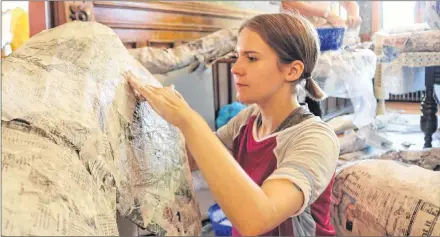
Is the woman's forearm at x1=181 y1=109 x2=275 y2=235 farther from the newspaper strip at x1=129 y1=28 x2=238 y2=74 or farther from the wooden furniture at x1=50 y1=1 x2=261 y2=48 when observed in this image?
the wooden furniture at x1=50 y1=1 x2=261 y2=48

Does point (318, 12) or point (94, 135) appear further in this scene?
point (318, 12)

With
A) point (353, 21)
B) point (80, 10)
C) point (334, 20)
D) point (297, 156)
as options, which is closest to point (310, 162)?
point (297, 156)

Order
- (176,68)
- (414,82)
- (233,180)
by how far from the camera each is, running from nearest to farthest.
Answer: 1. (233,180)
2. (176,68)
3. (414,82)

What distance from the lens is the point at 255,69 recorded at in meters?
0.94

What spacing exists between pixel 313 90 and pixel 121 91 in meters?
0.52

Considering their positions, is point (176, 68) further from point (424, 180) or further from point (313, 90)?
point (424, 180)

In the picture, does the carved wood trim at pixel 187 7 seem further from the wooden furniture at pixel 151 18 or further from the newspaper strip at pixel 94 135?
the newspaper strip at pixel 94 135

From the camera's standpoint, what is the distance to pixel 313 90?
112 cm

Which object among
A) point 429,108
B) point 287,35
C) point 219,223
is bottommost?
point 219,223

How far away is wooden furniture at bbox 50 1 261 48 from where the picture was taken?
191cm

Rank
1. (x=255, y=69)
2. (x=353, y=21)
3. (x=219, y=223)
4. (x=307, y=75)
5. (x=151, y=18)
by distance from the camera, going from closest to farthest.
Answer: (x=255, y=69) < (x=307, y=75) < (x=219, y=223) < (x=151, y=18) < (x=353, y=21)

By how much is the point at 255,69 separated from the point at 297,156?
0.22m

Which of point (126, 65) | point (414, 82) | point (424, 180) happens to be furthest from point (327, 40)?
point (126, 65)

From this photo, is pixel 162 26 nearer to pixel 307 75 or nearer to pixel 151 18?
pixel 151 18
